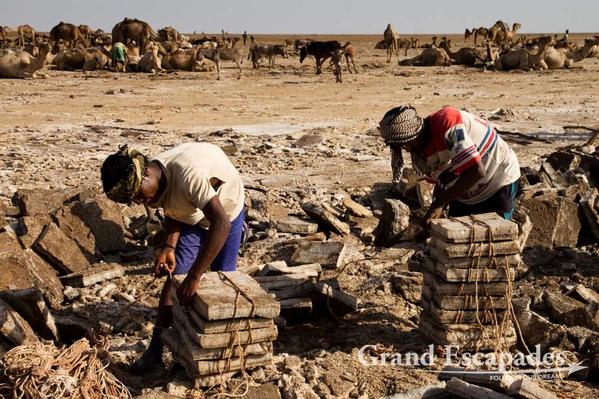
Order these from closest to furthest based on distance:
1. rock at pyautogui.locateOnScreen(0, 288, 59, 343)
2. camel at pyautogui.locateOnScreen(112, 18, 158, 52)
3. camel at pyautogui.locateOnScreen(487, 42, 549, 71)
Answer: rock at pyautogui.locateOnScreen(0, 288, 59, 343)
camel at pyautogui.locateOnScreen(487, 42, 549, 71)
camel at pyautogui.locateOnScreen(112, 18, 158, 52)

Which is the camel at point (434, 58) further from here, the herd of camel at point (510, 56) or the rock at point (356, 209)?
the rock at point (356, 209)

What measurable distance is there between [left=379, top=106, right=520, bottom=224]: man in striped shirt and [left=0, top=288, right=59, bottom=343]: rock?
2.55m

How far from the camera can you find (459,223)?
15.9 feet

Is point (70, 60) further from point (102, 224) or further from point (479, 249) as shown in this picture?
point (479, 249)

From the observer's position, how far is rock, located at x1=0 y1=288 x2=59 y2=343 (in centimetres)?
495

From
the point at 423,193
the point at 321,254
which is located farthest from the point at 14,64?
the point at 321,254

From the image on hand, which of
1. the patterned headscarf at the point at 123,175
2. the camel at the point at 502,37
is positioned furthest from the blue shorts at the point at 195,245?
the camel at the point at 502,37

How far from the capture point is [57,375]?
151 inches

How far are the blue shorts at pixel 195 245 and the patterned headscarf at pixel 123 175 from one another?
0.67 metres

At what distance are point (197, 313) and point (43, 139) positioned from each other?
9.11m

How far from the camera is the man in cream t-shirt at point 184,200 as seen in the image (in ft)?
13.3

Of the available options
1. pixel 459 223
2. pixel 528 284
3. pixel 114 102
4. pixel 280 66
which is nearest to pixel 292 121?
pixel 114 102

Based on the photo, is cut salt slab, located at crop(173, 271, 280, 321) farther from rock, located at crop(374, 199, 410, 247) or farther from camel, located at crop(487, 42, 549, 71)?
camel, located at crop(487, 42, 549, 71)

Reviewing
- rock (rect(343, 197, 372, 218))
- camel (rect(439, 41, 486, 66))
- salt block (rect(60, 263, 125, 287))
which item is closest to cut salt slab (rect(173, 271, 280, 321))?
salt block (rect(60, 263, 125, 287))
